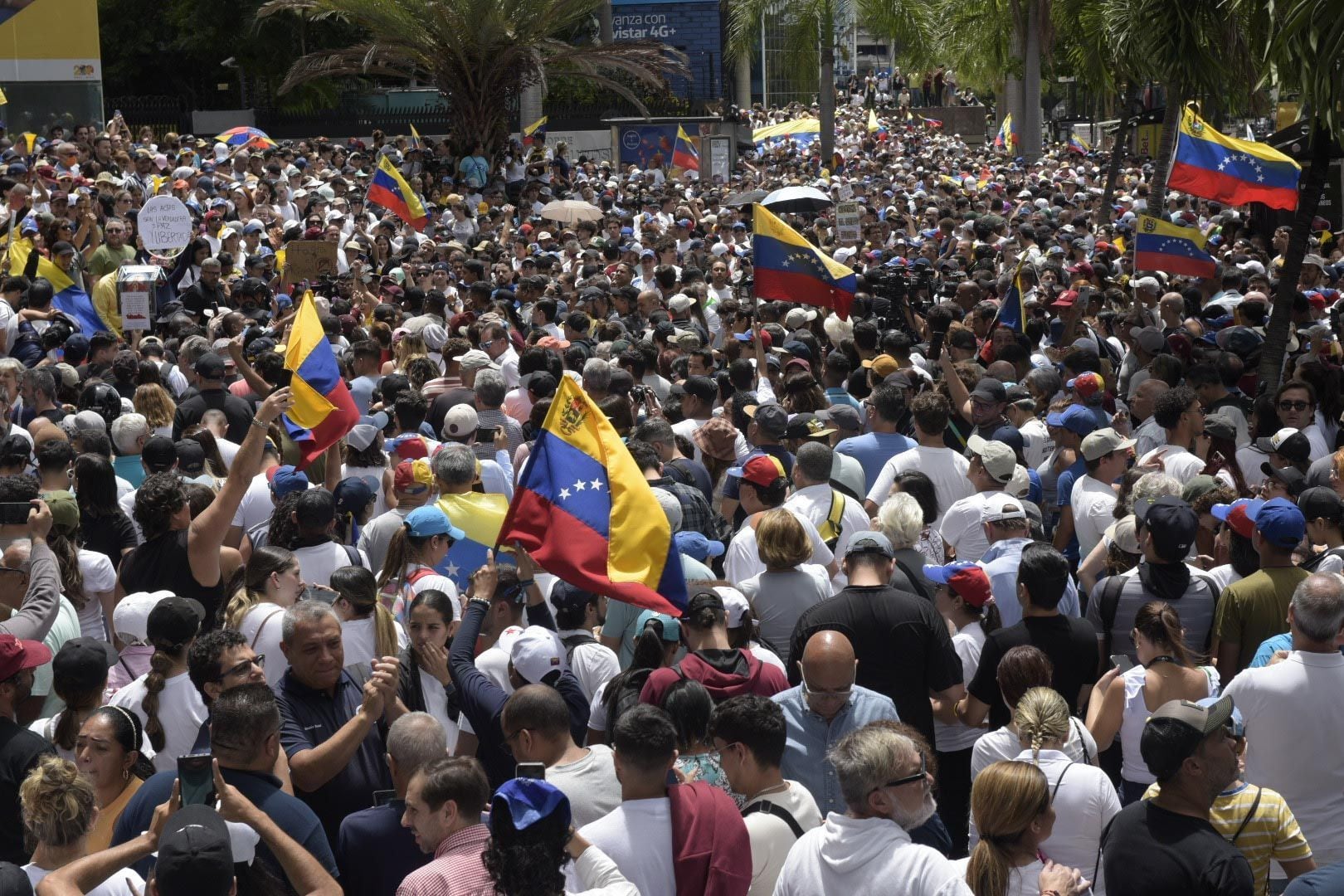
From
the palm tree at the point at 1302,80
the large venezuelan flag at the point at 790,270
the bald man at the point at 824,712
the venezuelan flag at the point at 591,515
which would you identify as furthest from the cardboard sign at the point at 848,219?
the bald man at the point at 824,712

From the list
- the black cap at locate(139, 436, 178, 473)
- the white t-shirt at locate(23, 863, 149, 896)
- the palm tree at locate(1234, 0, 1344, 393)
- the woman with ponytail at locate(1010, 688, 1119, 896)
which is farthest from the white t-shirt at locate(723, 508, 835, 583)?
the palm tree at locate(1234, 0, 1344, 393)

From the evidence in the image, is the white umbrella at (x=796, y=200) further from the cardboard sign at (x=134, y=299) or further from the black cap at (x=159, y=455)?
the black cap at (x=159, y=455)

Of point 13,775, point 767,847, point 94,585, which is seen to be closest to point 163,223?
point 94,585

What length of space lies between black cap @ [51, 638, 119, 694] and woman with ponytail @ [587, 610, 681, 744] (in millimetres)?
1651

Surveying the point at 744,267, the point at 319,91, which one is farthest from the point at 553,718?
the point at 319,91

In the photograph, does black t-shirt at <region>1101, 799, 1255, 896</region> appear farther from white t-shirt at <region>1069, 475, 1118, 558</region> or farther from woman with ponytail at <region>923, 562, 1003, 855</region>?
white t-shirt at <region>1069, 475, 1118, 558</region>

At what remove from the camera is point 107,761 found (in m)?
4.66

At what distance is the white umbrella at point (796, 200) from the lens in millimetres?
20203

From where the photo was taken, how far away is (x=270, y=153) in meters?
22.5

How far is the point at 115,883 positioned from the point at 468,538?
10.2ft

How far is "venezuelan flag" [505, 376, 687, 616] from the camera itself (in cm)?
571

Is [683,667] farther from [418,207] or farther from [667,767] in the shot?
[418,207]

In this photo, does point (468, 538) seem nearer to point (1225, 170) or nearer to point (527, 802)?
point (527, 802)

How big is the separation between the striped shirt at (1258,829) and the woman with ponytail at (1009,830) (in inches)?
20.4
